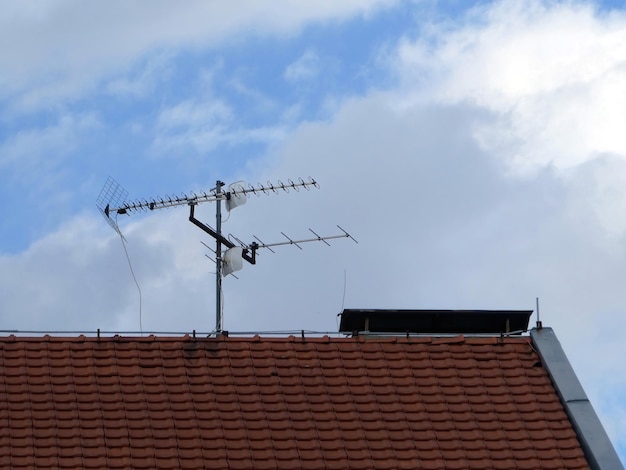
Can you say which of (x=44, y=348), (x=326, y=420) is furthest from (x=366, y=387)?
A: (x=44, y=348)

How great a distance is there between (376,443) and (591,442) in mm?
3761

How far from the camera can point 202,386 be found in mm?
29859


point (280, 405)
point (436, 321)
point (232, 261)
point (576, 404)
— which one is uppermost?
point (232, 261)

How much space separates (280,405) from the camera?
2955 cm

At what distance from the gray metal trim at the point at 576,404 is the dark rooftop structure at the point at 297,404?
0.9 inches

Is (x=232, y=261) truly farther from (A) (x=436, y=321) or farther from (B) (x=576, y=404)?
(B) (x=576, y=404)

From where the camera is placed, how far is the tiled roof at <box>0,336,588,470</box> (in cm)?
2823

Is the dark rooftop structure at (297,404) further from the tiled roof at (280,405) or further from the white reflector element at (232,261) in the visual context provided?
the white reflector element at (232,261)

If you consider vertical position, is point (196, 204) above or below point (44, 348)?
above

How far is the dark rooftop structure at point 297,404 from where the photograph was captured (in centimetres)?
2827

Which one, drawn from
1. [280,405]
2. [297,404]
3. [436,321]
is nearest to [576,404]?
[436,321]

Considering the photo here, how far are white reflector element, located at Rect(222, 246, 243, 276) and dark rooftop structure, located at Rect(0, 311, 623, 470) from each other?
3.66 meters

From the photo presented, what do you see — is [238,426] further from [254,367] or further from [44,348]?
[44,348]

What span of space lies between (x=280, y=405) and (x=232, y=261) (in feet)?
18.9
